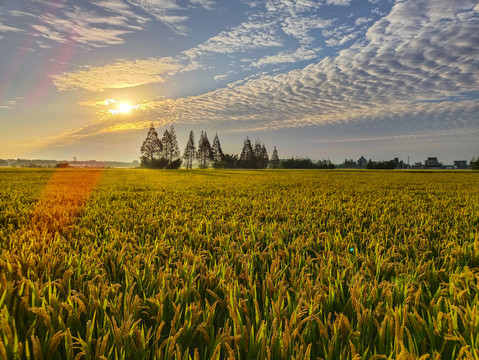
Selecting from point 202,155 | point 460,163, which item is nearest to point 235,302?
point 202,155

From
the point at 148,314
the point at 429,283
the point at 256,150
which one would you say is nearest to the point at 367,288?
the point at 429,283

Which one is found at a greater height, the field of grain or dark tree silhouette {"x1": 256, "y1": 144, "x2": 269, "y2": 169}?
dark tree silhouette {"x1": 256, "y1": 144, "x2": 269, "y2": 169}

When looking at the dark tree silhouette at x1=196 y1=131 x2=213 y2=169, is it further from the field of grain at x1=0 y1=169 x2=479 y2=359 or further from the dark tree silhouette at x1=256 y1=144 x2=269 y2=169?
the field of grain at x1=0 y1=169 x2=479 y2=359

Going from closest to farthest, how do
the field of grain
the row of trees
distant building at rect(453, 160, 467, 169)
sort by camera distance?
1. the field of grain
2. the row of trees
3. distant building at rect(453, 160, 467, 169)

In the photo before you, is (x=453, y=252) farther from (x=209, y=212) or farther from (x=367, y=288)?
(x=209, y=212)

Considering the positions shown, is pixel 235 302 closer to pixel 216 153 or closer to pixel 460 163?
pixel 216 153

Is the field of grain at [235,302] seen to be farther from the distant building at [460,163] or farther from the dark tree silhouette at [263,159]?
the distant building at [460,163]

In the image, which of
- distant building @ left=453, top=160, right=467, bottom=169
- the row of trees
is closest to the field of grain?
the row of trees

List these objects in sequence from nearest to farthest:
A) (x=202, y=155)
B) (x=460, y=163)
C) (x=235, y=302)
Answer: (x=235, y=302), (x=202, y=155), (x=460, y=163)

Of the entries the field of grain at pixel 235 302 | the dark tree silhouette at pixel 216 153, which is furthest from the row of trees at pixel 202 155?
the field of grain at pixel 235 302

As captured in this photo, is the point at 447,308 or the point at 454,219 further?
the point at 454,219

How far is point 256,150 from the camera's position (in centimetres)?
12925

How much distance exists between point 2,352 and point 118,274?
1.34 m

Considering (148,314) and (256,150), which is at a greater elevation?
(256,150)
